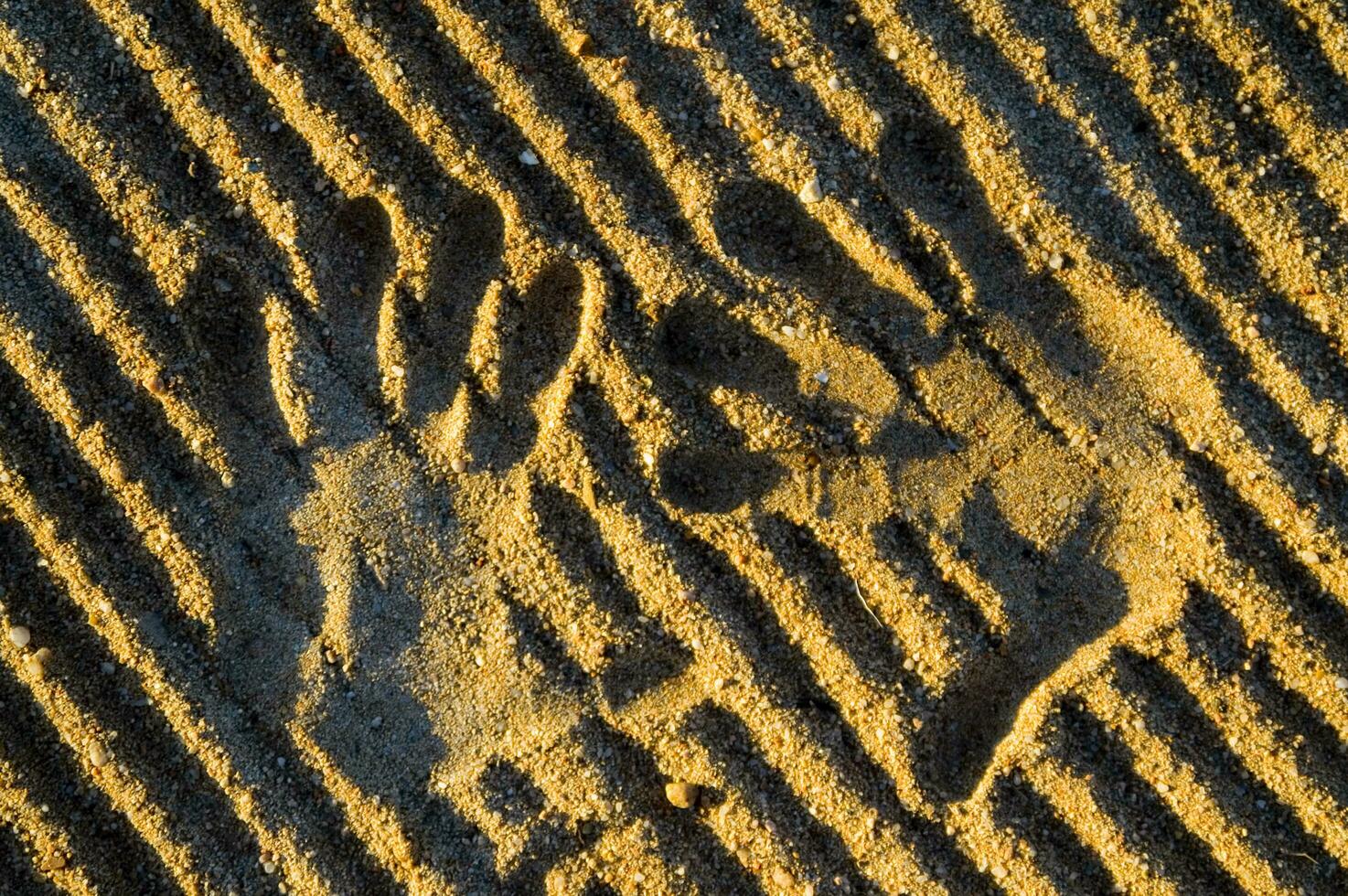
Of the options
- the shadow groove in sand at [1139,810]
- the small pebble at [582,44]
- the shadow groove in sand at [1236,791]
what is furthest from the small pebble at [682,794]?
the small pebble at [582,44]

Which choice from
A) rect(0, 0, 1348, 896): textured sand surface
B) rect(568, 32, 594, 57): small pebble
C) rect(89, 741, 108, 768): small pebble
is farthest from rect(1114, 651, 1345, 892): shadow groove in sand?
rect(89, 741, 108, 768): small pebble

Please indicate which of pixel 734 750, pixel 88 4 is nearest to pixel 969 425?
pixel 734 750

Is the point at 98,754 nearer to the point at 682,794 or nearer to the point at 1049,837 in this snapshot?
the point at 682,794

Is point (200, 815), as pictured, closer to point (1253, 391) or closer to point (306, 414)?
point (306, 414)

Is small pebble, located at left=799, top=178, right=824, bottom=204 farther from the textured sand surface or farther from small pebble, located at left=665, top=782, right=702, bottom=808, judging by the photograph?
small pebble, located at left=665, top=782, right=702, bottom=808

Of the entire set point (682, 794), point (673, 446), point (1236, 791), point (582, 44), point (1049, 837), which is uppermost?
point (582, 44)

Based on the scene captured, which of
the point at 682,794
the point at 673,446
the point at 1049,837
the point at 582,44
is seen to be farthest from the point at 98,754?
the point at 1049,837

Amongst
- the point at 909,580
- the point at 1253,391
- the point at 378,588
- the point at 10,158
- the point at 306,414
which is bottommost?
the point at 1253,391

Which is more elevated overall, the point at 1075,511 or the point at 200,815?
the point at 200,815
